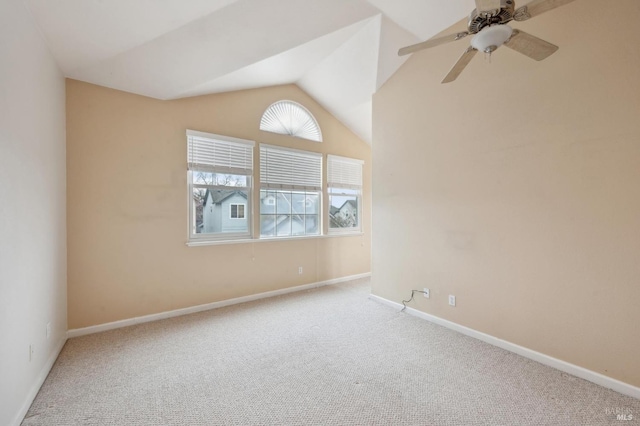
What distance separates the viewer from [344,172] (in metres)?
5.22

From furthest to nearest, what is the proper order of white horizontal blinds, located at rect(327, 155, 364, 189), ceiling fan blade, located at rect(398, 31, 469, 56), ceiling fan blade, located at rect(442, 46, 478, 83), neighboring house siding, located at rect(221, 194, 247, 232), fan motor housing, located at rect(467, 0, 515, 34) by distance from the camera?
1. white horizontal blinds, located at rect(327, 155, 364, 189)
2. neighboring house siding, located at rect(221, 194, 247, 232)
3. ceiling fan blade, located at rect(442, 46, 478, 83)
4. ceiling fan blade, located at rect(398, 31, 469, 56)
5. fan motor housing, located at rect(467, 0, 515, 34)

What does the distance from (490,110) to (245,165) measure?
302 cm

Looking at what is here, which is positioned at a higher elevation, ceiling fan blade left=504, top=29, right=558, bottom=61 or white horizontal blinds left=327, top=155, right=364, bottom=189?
ceiling fan blade left=504, top=29, right=558, bottom=61

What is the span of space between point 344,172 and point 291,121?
4.35ft

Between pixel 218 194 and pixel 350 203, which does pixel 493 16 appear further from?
pixel 350 203

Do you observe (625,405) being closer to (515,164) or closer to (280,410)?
(515,164)

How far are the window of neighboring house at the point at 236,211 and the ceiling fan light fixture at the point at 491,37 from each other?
3.24m

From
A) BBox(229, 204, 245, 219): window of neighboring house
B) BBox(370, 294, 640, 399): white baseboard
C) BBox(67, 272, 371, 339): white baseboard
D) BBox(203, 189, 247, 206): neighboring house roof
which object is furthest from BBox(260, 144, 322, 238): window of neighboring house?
BBox(370, 294, 640, 399): white baseboard

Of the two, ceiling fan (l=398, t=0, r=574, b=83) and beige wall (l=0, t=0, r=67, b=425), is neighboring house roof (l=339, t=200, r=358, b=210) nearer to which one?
ceiling fan (l=398, t=0, r=574, b=83)

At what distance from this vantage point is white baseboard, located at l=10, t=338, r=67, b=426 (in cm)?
177

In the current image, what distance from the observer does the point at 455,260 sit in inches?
124

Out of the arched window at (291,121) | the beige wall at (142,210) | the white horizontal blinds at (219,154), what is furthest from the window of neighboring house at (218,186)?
the arched window at (291,121)

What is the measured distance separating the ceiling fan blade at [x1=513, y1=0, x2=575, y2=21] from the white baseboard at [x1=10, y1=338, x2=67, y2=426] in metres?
3.69

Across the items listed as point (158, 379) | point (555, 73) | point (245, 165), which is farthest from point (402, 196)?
point (158, 379)
